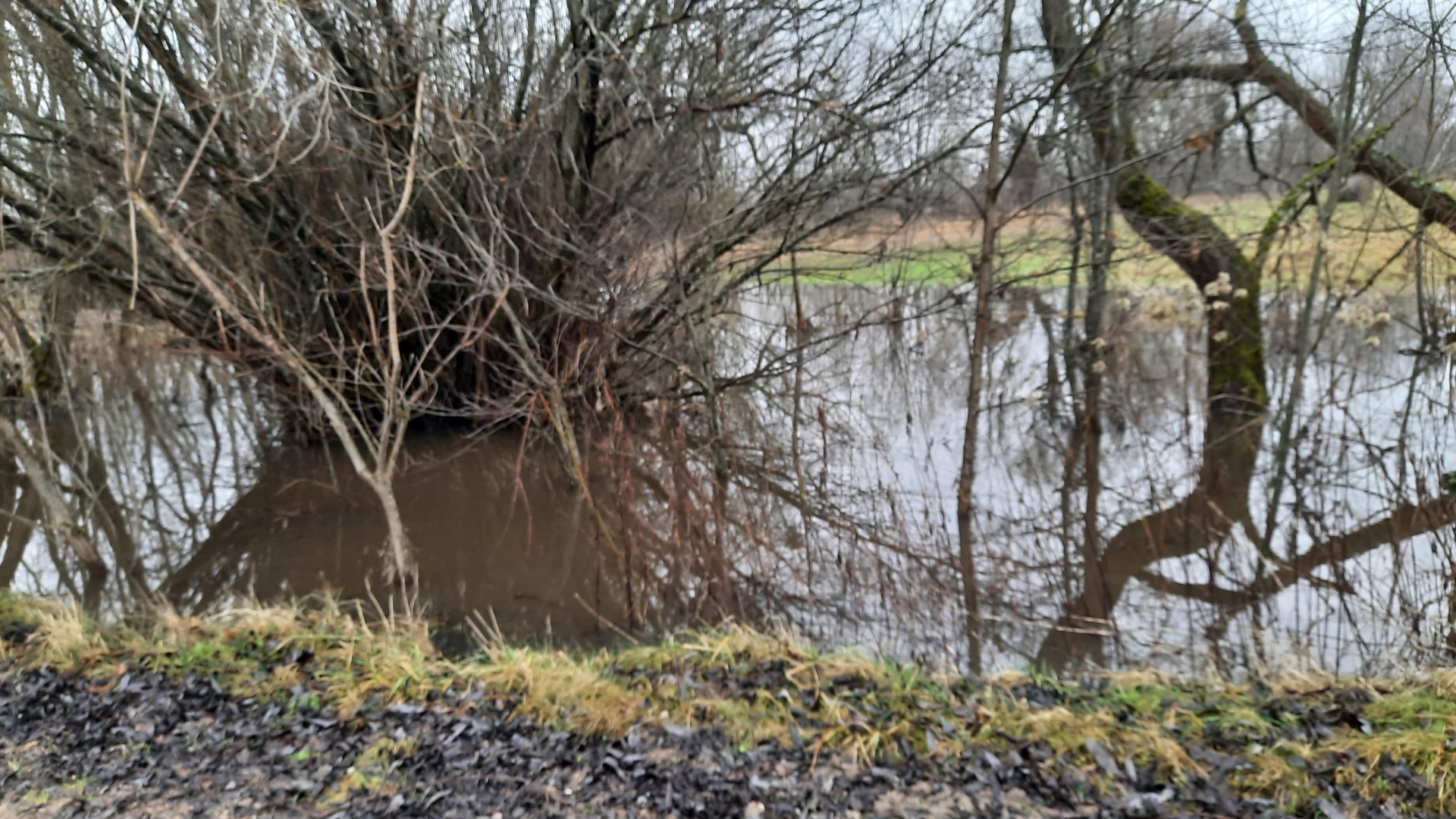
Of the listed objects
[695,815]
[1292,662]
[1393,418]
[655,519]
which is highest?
[1393,418]

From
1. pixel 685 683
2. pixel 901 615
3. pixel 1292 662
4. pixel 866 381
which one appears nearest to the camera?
pixel 685 683

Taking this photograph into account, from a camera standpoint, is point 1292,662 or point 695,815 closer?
point 695,815

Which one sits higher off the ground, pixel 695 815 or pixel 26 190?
pixel 26 190

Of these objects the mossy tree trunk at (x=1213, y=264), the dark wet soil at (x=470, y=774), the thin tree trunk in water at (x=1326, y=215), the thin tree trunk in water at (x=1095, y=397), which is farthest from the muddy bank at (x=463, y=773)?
the mossy tree trunk at (x=1213, y=264)

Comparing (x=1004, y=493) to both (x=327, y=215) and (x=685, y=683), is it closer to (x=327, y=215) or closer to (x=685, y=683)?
(x=685, y=683)

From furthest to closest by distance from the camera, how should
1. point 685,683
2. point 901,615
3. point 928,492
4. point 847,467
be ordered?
point 847,467
point 928,492
point 901,615
point 685,683

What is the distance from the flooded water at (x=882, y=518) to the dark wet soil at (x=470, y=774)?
5.52ft

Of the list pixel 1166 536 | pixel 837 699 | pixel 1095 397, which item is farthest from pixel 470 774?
pixel 1095 397

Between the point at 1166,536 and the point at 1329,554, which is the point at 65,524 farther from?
the point at 1329,554

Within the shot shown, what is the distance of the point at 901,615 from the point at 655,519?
2386mm

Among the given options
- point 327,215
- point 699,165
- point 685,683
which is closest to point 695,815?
point 685,683

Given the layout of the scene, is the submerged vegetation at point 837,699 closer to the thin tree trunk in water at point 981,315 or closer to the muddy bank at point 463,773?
the muddy bank at point 463,773

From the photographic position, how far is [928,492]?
809 cm

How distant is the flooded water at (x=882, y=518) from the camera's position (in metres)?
5.65
